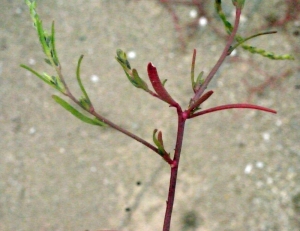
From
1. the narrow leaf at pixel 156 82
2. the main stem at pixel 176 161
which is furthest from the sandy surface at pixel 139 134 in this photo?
the narrow leaf at pixel 156 82

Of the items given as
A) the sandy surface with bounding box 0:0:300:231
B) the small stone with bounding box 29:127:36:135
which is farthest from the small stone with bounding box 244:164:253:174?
the small stone with bounding box 29:127:36:135


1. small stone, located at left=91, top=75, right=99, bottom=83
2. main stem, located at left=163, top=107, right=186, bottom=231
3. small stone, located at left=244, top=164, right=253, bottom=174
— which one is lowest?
main stem, located at left=163, top=107, right=186, bottom=231

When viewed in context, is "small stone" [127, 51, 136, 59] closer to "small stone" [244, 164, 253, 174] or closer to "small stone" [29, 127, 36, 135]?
"small stone" [29, 127, 36, 135]

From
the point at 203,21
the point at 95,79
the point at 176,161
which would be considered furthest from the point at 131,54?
the point at 176,161

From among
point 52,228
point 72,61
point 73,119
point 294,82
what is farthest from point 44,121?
point 294,82

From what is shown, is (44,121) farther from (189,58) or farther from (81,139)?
(189,58)

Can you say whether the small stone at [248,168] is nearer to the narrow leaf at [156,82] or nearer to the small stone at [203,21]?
the small stone at [203,21]

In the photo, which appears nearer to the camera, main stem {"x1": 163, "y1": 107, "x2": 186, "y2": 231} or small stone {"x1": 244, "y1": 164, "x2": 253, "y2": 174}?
main stem {"x1": 163, "y1": 107, "x2": 186, "y2": 231}

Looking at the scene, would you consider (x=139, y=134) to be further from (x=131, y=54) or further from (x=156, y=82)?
(x=156, y=82)

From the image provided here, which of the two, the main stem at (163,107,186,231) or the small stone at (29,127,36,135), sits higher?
the small stone at (29,127,36,135)
